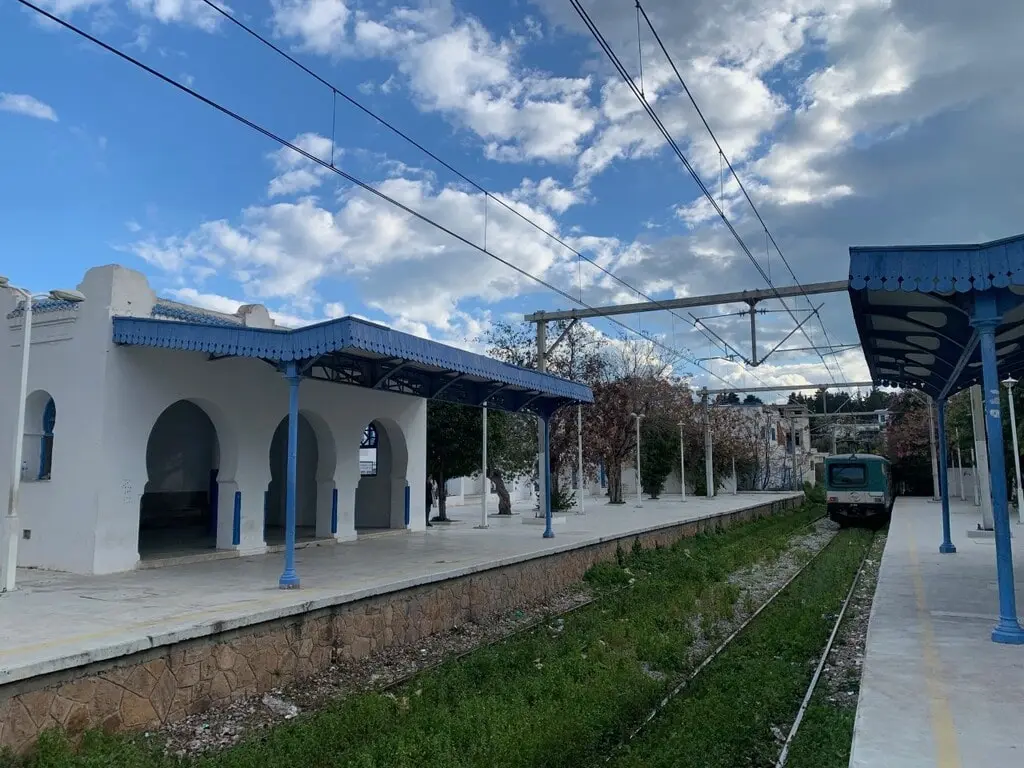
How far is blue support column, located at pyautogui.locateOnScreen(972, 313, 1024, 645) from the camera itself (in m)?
7.40

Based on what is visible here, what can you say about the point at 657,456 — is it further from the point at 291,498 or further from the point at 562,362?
the point at 291,498

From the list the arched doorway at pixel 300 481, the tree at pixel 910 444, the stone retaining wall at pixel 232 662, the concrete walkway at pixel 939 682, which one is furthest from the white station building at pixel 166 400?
the tree at pixel 910 444

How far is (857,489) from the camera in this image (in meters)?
28.5

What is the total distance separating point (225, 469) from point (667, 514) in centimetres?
1627

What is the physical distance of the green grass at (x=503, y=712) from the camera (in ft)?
19.7

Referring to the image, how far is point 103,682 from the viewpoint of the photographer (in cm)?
647

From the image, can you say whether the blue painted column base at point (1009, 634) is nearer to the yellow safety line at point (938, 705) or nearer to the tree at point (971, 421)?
the yellow safety line at point (938, 705)

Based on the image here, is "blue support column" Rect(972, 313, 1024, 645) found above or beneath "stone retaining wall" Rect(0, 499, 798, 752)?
above

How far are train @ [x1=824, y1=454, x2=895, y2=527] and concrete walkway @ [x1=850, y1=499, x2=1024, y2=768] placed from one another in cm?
1740

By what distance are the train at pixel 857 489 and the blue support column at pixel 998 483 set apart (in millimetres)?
22297

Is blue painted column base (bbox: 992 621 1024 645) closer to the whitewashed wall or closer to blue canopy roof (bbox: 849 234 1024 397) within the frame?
blue canopy roof (bbox: 849 234 1024 397)

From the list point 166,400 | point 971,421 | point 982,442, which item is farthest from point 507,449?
point 971,421

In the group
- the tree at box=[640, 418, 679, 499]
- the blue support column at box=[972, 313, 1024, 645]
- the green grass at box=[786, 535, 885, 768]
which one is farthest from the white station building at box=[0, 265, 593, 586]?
the tree at box=[640, 418, 679, 499]

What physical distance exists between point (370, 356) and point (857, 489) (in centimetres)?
2248
